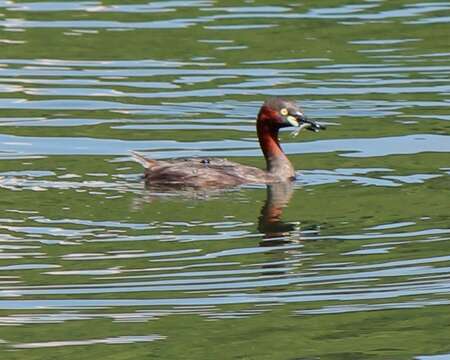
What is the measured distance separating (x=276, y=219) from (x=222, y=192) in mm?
1611

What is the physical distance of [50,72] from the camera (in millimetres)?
22391

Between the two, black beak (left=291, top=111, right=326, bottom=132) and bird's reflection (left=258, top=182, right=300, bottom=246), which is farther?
black beak (left=291, top=111, right=326, bottom=132)

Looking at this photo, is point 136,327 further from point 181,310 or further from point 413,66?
point 413,66

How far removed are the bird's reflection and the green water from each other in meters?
0.03

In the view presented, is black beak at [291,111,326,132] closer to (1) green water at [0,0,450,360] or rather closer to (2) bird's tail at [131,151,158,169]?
(1) green water at [0,0,450,360]

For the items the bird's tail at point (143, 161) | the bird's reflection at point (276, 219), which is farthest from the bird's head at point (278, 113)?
the bird's tail at point (143, 161)

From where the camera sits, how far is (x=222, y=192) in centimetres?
1677

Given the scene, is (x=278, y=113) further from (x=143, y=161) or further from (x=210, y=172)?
(x=143, y=161)

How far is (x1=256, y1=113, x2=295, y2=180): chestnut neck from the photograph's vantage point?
17188 millimetres

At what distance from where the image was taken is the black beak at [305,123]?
17.8 m

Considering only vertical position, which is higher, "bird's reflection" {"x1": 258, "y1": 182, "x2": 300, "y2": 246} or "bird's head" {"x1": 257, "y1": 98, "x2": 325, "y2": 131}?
"bird's head" {"x1": 257, "y1": 98, "x2": 325, "y2": 131}

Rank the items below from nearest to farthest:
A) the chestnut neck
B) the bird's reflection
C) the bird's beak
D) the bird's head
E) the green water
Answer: the green water < the bird's reflection < the chestnut neck < the bird's beak < the bird's head

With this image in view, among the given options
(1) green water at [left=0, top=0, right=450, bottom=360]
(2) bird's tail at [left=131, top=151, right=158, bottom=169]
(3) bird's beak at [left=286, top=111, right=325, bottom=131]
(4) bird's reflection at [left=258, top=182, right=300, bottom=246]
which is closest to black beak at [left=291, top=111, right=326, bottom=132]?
(3) bird's beak at [left=286, top=111, right=325, bottom=131]

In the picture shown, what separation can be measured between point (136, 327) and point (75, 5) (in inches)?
641
